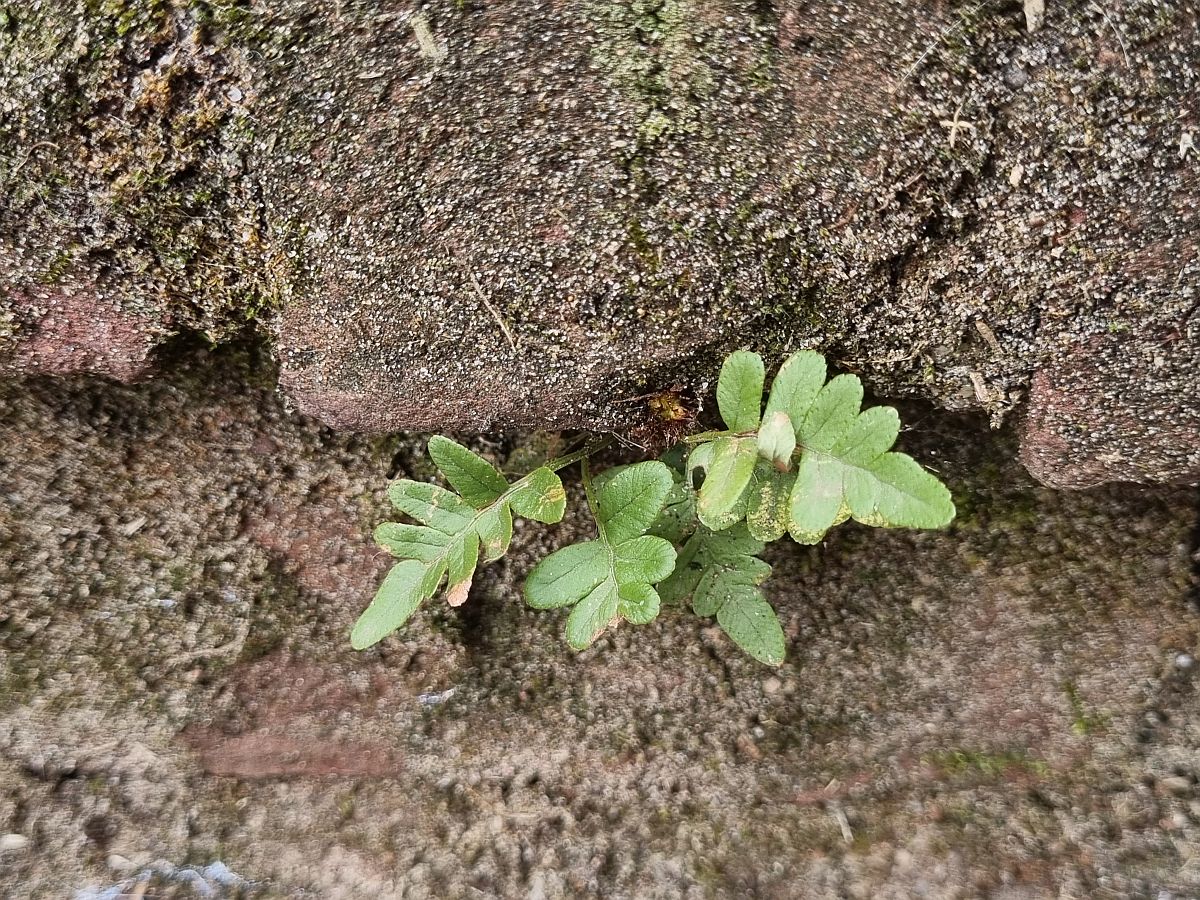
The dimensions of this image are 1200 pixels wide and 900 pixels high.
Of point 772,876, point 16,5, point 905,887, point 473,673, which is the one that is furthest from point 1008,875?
point 16,5

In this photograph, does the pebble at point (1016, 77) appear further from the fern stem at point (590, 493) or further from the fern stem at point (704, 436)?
the fern stem at point (590, 493)

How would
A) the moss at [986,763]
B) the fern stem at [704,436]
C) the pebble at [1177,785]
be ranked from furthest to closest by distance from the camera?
the moss at [986,763]
the pebble at [1177,785]
the fern stem at [704,436]

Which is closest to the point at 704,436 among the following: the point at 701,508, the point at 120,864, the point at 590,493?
the point at 701,508

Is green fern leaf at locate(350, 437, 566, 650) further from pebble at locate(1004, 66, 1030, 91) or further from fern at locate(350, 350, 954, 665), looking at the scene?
pebble at locate(1004, 66, 1030, 91)

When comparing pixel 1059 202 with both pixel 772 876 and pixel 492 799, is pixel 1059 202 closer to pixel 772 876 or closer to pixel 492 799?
pixel 772 876

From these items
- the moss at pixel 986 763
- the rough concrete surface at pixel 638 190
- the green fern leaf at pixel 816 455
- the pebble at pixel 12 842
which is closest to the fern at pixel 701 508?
the green fern leaf at pixel 816 455

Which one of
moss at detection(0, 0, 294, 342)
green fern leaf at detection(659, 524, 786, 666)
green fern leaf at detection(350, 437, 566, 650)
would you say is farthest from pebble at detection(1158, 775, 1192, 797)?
moss at detection(0, 0, 294, 342)

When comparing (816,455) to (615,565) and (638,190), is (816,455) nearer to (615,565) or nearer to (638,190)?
(615,565)
